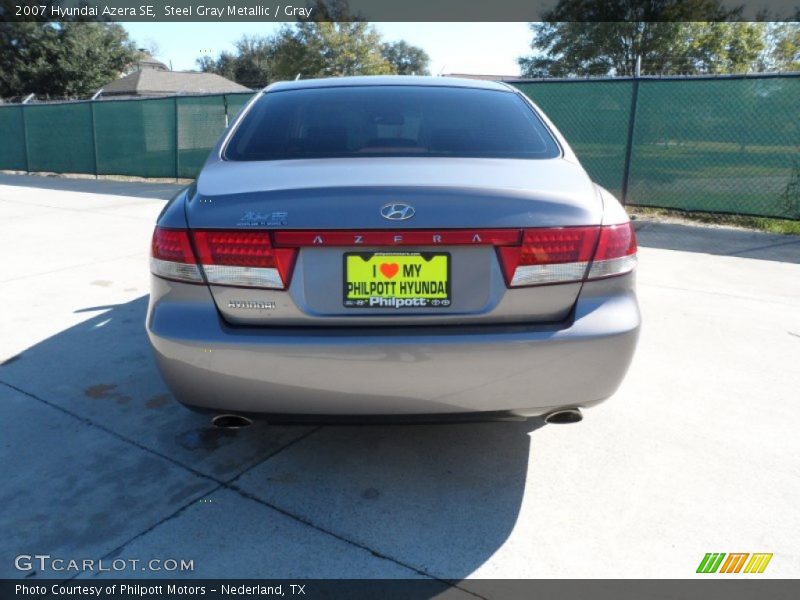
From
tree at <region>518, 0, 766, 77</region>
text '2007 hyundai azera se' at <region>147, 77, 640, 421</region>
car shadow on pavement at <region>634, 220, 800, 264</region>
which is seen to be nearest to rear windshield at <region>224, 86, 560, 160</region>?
text '2007 hyundai azera se' at <region>147, 77, 640, 421</region>

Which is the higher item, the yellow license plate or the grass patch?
the yellow license plate

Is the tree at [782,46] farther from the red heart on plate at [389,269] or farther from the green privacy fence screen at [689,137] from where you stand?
the red heart on plate at [389,269]

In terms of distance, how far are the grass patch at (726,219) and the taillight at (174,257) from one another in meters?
6.38

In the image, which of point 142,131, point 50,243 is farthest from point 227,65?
point 50,243

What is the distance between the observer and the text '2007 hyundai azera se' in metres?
2.16

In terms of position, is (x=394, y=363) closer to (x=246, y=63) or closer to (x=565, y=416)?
(x=565, y=416)

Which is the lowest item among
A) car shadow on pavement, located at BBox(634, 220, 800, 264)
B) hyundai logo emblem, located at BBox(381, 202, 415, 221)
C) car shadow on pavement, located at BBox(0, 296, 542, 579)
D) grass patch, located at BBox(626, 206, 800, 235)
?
car shadow on pavement, located at BBox(0, 296, 542, 579)

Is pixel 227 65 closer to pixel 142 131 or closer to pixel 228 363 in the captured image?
pixel 142 131

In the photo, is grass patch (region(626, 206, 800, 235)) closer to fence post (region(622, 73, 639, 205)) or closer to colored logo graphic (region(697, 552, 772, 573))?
fence post (region(622, 73, 639, 205))

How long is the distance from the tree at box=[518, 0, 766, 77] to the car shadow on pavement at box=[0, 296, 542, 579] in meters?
37.2

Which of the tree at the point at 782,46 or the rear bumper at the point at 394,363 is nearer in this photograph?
the rear bumper at the point at 394,363

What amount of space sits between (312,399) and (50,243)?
21.4ft

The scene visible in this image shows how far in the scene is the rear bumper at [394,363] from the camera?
7.07ft

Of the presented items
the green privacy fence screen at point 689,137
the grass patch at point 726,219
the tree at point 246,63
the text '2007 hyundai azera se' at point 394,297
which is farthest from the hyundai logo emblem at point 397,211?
the tree at point 246,63
